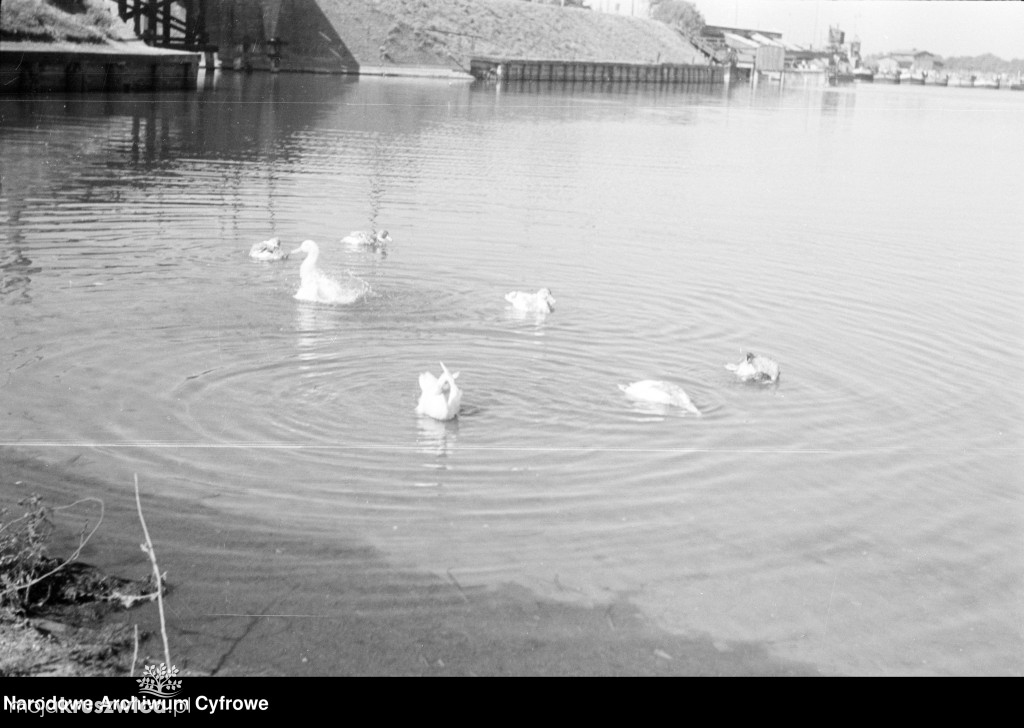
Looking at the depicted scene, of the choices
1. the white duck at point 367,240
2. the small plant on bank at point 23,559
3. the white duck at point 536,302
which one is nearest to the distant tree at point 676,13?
the white duck at point 367,240

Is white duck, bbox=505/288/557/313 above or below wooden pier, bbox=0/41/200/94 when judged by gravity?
below

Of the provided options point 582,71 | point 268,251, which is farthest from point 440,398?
point 582,71

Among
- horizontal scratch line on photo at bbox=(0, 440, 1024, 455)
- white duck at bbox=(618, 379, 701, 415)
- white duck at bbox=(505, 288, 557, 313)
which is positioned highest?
white duck at bbox=(505, 288, 557, 313)

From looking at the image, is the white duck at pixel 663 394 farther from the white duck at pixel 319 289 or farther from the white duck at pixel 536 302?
the white duck at pixel 319 289

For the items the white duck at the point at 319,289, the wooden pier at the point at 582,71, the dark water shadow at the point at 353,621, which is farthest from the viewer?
the wooden pier at the point at 582,71

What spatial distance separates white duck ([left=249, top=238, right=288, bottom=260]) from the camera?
14258mm

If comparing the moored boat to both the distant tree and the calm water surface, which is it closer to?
the distant tree

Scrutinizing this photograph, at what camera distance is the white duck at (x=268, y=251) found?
46.8 feet

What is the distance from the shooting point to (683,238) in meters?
17.8

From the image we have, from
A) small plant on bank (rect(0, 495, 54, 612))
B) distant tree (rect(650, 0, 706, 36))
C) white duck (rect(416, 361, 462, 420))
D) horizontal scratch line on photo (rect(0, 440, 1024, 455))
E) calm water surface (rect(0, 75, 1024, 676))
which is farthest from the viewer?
distant tree (rect(650, 0, 706, 36))

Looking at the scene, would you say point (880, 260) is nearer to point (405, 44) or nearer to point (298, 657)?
point (298, 657)

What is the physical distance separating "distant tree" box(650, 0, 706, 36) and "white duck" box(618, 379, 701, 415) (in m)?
143

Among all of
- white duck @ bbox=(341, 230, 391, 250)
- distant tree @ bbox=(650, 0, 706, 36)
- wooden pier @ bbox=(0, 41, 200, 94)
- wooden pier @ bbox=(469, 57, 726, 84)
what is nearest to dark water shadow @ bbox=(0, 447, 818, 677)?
white duck @ bbox=(341, 230, 391, 250)

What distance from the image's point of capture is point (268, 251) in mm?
14266
